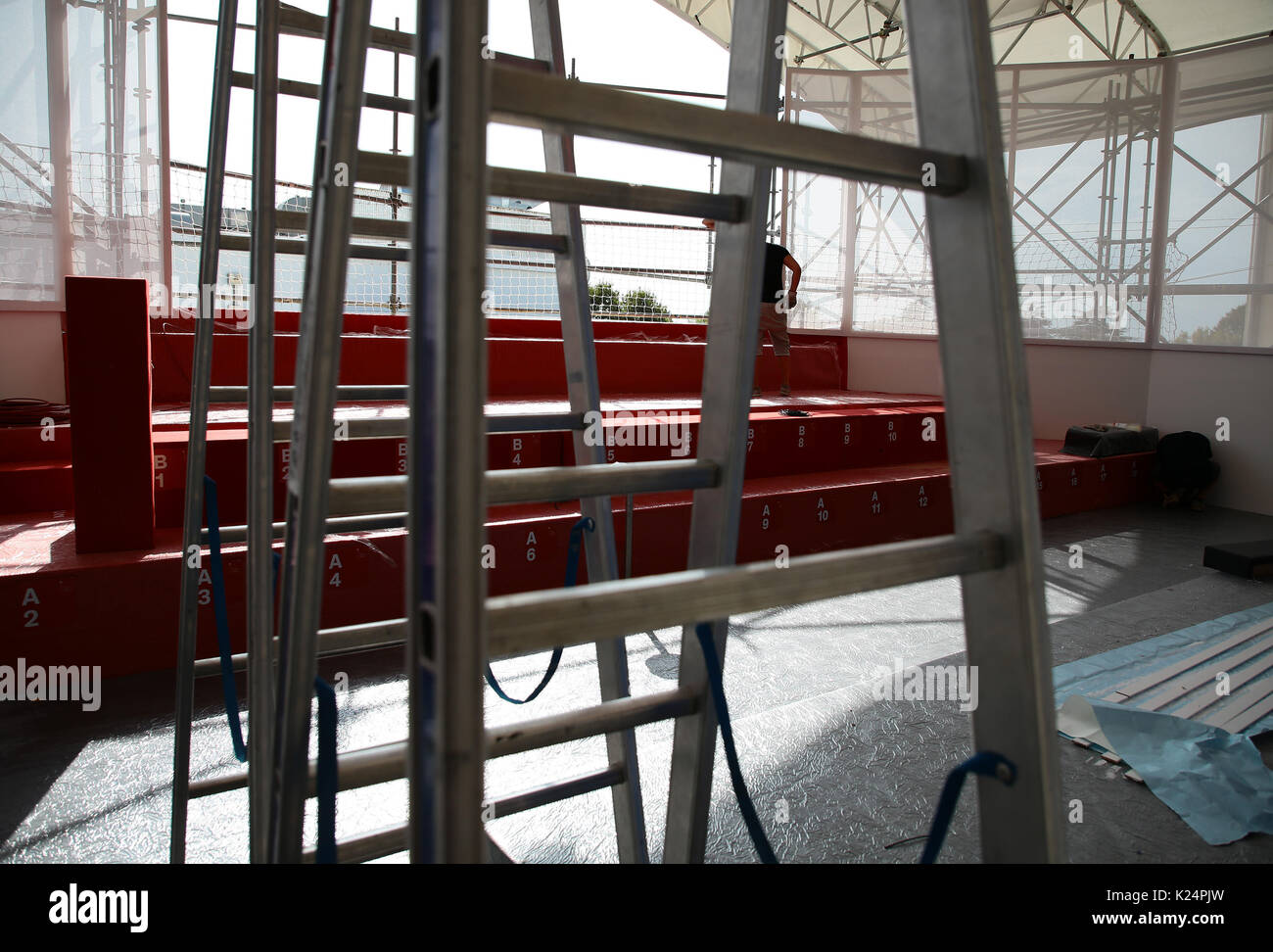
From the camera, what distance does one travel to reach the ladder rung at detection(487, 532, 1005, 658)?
415 mm

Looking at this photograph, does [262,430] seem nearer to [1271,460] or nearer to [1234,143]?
[1271,460]

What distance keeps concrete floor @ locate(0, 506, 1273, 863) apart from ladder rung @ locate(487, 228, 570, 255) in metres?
1.06

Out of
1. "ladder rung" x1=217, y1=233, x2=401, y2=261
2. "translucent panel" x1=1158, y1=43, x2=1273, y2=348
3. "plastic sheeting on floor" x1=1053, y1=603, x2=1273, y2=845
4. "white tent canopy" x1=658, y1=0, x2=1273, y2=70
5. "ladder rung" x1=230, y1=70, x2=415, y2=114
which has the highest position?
"white tent canopy" x1=658, y1=0, x2=1273, y2=70

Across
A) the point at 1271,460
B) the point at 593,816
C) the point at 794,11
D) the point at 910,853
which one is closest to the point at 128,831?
the point at 593,816

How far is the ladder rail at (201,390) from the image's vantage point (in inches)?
46.0

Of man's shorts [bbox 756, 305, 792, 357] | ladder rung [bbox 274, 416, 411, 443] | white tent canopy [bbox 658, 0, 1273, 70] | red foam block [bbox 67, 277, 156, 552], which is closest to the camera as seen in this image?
ladder rung [bbox 274, 416, 411, 443]

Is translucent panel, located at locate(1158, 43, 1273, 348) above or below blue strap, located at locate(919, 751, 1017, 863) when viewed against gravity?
above

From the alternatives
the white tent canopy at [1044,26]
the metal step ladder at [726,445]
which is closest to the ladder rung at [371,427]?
the metal step ladder at [726,445]

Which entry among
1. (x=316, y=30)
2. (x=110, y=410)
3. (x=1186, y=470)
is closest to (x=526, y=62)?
(x=316, y=30)

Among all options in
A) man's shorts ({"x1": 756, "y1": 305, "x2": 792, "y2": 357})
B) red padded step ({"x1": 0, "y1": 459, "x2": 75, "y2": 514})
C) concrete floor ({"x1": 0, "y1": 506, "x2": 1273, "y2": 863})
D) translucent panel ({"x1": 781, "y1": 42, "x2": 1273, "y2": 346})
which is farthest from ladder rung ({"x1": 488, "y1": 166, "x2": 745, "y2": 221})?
translucent panel ({"x1": 781, "y1": 42, "x2": 1273, "y2": 346})

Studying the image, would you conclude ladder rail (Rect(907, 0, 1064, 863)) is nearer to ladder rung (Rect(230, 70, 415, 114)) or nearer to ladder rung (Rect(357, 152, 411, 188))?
ladder rung (Rect(357, 152, 411, 188))

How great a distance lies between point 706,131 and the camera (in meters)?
0.48

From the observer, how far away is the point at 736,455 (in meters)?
0.79

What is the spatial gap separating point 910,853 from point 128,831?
1454 mm
